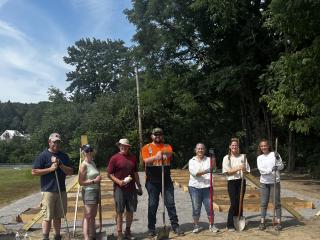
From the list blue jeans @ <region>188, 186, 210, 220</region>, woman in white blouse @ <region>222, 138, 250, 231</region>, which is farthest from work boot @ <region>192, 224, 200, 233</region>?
woman in white blouse @ <region>222, 138, 250, 231</region>

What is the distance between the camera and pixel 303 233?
8.08 metres

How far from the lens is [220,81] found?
23594 millimetres

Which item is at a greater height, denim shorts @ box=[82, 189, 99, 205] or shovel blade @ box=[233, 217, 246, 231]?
denim shorts @ box=[82, 189, 99, 205]

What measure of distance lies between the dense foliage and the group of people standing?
6.35 meters

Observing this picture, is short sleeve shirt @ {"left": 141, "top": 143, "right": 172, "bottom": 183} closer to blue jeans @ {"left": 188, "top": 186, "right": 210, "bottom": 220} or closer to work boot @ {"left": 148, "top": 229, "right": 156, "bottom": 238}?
blue jeans @ {"left": 188, "top": 186, "right": 210, "bottom": 220}

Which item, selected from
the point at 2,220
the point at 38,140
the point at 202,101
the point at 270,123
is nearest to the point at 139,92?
the point at 202,101

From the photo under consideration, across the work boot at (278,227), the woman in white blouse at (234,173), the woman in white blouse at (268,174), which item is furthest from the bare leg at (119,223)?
the work boot at (278,227)

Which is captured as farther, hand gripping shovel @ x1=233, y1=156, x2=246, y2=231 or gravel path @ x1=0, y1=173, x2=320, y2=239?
gravel path @ x1=0, y1=173, x2=320, y2=239

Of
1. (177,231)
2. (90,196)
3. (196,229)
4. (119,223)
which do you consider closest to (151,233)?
(177,231)

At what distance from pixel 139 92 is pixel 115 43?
156 ft

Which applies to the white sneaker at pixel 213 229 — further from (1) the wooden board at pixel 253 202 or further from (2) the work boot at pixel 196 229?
(1) the wooden board at pixel 253 202

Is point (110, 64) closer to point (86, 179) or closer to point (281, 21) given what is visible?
point (281, 21)

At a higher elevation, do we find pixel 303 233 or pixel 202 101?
pixel 202 101

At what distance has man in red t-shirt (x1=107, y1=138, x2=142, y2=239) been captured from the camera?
25.2ft
